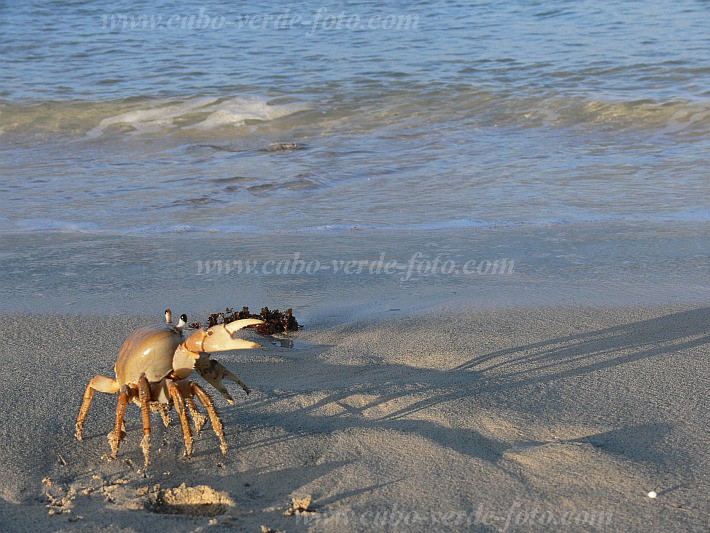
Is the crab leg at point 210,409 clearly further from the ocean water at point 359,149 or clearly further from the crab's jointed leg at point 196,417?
the ocean water at point 359,149

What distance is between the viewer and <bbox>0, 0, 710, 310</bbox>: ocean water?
18.7 feet

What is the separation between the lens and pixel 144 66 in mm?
15477

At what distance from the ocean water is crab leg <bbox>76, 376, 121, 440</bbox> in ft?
6.19

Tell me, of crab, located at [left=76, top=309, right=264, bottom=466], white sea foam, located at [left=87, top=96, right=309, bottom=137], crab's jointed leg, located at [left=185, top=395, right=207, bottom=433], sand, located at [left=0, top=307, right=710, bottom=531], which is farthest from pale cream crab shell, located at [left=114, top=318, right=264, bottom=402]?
white sea foam, located at [left=87, top=96, right=309, bottom=137]

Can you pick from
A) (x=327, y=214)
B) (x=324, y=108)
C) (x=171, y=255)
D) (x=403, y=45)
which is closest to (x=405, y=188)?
(x=327, y=214)

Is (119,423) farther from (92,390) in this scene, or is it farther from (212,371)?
(212,371)

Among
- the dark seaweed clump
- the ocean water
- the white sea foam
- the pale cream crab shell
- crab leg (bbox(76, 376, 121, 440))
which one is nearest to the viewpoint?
the pale cream crab shell

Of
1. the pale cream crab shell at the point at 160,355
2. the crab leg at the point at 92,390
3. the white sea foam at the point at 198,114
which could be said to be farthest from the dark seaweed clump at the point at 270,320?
the white sea foam at the point at 198,114

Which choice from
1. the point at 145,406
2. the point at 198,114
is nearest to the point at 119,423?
the point at 145,406

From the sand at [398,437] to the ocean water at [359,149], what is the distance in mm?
808

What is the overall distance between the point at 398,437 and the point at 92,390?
3.91 ft

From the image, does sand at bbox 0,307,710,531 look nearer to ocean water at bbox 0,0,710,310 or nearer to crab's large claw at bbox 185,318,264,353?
crab's large claw at bbox 185,318,264,353

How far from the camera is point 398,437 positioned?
127 inches

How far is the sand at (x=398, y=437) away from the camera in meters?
2.75
